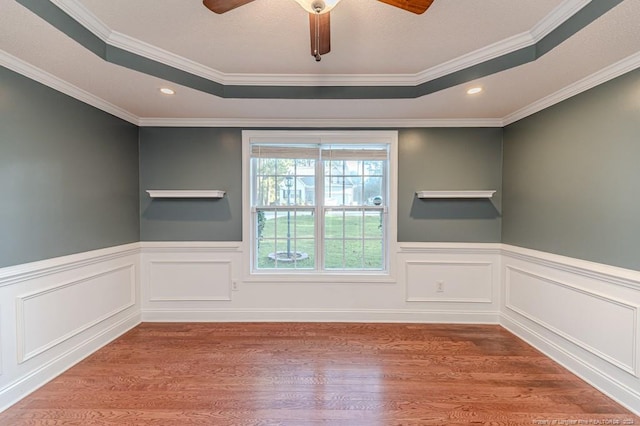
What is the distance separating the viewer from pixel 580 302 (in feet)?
7.07

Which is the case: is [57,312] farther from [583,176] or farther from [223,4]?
[583,176]

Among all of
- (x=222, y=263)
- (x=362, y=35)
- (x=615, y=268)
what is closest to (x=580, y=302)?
(x=615, y=268)

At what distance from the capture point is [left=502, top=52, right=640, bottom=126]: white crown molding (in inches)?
70.3

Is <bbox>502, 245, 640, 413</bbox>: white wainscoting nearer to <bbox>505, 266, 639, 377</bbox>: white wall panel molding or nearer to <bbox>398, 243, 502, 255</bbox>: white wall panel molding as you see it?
<bbox>505, 266, 639, 377</bbox>: white wall panel molding

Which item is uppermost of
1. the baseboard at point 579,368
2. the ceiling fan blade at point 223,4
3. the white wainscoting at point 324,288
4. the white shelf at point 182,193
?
the ceiling fan blade at point 223,4

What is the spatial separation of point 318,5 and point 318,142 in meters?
1.79

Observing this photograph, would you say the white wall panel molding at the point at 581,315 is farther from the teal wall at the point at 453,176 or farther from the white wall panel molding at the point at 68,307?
the white wall panel molding at the point at 68,307

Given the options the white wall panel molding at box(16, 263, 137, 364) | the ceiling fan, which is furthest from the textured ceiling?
the white wall panel molding at box(16, 263, 137, 364)

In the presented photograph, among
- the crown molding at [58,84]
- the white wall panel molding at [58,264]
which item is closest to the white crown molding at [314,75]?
the crown molding at [58,84]

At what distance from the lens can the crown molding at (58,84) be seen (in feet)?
5.86

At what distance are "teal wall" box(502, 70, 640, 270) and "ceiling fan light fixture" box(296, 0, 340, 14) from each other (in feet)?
6.62

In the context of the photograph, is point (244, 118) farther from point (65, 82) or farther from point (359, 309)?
point (359, 309)

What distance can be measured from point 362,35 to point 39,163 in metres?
2.44

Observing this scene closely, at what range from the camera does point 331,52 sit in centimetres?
202
